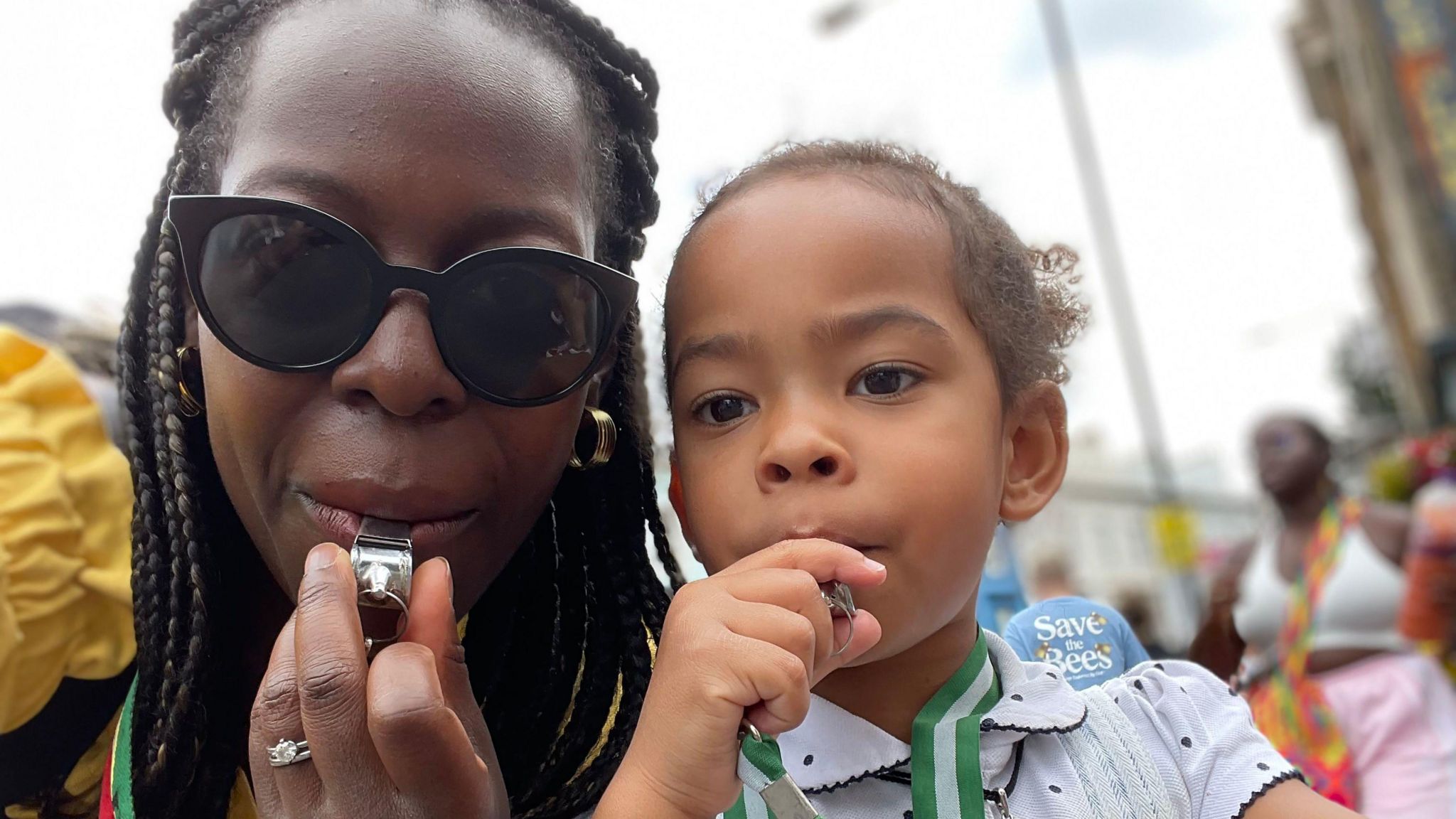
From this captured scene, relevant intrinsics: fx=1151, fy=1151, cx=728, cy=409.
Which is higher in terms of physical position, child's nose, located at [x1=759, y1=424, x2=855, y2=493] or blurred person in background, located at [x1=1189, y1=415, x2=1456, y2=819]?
child's nose, located at [x1=759, y1=424, x2=855, y2=493]

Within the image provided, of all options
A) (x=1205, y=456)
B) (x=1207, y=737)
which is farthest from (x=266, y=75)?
(x=1205, y=456)

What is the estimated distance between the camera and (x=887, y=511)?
1.42 meters

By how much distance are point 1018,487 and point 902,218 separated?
447 millimetres

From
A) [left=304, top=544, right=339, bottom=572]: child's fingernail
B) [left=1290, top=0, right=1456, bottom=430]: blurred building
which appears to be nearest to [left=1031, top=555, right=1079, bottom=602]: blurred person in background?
[left=304, top=544, right=339, bottom=572]: child's fingernail

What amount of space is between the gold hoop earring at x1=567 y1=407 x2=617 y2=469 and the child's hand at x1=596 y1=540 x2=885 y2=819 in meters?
0.47

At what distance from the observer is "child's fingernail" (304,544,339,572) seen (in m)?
1.16

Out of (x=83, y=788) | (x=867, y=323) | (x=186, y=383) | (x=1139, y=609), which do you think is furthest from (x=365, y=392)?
(x=1139, y=609)

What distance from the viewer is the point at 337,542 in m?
1.37

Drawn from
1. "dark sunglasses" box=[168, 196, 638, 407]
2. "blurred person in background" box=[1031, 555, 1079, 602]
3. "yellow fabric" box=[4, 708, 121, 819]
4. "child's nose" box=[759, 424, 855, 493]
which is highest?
"dark sunglasses" box=[168, 196, 638, 407]

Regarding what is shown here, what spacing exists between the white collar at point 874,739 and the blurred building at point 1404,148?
1652cm

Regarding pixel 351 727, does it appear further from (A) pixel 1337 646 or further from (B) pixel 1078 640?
(A) pixel 1337 646

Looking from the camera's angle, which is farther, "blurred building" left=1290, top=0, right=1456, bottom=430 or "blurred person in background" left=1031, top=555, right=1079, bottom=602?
"blurred building" left=1290, top=0, right=1456, bottom=430

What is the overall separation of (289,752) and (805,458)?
0.65m

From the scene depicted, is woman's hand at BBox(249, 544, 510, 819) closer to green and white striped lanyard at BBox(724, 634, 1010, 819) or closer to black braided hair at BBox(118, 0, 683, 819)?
green and white striped lanyard at BBox(724, 634, 1010, 819)
